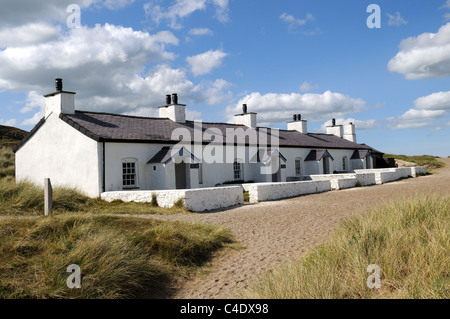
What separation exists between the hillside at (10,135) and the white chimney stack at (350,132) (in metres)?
34.3

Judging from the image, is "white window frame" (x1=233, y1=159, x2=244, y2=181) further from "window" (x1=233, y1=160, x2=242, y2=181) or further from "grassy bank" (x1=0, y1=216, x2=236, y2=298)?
"grassy bank" (x1=0, y1=216, x2=236, y2=298)

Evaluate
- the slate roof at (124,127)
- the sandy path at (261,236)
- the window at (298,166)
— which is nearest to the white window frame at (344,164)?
the window at (298,166)

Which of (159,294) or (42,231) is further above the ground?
(42,231)

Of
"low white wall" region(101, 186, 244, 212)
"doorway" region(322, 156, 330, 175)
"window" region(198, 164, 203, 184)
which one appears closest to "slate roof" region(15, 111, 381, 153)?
"window" region(198, 164, 203, 184)

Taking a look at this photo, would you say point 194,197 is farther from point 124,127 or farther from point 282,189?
point 124,127

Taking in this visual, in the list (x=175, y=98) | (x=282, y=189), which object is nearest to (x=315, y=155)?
(x=175, y=98)

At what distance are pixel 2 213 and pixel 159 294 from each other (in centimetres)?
713

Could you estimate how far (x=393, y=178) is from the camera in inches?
1089

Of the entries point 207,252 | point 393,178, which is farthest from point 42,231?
point 393,178

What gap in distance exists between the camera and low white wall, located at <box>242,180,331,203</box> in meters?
16.5

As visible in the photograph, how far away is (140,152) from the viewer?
18484 mm

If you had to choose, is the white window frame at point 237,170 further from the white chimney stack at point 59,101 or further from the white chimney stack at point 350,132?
the white chimney stack at point 350,132

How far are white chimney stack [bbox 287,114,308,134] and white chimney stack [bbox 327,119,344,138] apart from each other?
640cm
